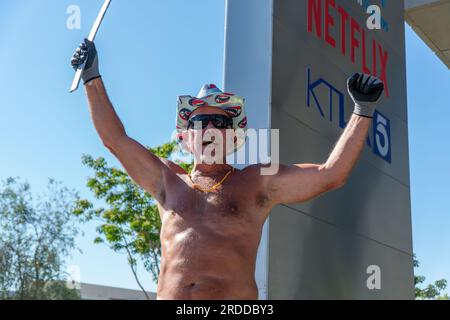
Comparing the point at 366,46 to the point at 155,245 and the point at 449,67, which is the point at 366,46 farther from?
the point at 155,245

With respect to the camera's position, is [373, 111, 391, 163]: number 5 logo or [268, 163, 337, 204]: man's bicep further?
[373, 111, 391, 163]: number 5 logo

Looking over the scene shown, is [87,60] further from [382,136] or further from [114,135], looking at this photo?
[382,136]

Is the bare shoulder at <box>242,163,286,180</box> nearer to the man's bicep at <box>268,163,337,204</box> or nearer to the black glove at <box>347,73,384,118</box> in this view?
the man's bicep at <box>268,163,337,204</box>

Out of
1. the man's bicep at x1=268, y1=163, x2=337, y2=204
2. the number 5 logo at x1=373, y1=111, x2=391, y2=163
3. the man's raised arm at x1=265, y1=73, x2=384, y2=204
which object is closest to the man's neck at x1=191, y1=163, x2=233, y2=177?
the man's bicep at x1=268, y1=163, x2=337, y2=204

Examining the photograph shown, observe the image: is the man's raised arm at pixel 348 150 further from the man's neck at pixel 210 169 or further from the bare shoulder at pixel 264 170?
the man's neck at pixel 210 169

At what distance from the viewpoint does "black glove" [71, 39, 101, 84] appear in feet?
8.23

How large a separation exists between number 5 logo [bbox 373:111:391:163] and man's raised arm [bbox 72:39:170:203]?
2410 mm

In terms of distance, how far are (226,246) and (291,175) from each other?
15.9 inches

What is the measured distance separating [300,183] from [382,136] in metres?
2.48

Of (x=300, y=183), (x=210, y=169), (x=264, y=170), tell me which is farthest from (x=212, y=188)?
(x=300, y=183)

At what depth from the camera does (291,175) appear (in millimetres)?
2535

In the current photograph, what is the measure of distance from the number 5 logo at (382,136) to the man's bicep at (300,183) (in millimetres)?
2216

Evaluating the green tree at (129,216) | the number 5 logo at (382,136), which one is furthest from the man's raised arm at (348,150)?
the green tree at (129,216)

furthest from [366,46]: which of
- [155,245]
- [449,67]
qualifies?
[155,245]
